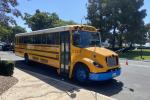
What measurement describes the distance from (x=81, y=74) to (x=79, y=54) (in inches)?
38.7

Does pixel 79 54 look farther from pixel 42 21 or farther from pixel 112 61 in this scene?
pixel 42 21

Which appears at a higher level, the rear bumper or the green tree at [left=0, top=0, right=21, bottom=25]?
the green tree at [left=0, top=0, right=21, bottom=25]

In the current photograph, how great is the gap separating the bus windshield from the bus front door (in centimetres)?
58

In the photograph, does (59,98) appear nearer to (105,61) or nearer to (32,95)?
(32,95)

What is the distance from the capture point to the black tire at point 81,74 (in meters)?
11.8

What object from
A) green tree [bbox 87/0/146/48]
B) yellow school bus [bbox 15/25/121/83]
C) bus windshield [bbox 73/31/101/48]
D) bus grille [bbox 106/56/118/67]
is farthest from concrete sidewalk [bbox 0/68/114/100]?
green tree [bbox 87/0/146/48]

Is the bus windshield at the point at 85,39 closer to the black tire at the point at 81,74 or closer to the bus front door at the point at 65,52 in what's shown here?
the bus front door at the point at 65,52

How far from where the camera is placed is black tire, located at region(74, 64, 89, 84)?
11.8 metres

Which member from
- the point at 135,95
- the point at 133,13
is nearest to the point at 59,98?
the point at 135,95

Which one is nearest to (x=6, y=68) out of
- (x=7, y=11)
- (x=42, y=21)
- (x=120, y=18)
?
(x=7, y=11)

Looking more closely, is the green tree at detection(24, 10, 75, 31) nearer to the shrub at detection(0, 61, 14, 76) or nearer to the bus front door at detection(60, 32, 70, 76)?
the bus front door at detection(60, 32, 70, 76)

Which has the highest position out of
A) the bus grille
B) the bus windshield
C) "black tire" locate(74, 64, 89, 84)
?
the bus windshield

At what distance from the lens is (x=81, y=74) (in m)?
12.1

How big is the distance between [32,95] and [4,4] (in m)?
4.80
